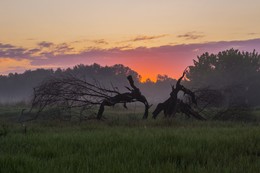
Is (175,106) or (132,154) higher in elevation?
(175,106)

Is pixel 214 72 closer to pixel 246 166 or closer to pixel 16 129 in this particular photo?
pixel 16 129

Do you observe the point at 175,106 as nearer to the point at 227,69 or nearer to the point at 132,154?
the point at 132,154

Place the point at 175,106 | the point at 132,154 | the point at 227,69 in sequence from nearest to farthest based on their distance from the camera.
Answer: the point at 132,154 → the point at 175,106 → the point at 227,69

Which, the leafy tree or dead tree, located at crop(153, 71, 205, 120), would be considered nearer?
dead tree, located at crop(153, 71, 205, 120)

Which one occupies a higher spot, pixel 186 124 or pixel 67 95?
pixel 67 95

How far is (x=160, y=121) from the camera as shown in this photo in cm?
1283

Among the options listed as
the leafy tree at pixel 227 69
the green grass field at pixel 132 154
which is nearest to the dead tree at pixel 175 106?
the green grass field at pixel 132 154

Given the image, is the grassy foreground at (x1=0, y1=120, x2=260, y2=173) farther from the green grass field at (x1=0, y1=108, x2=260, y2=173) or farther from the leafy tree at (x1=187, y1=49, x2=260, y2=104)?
the leafy tree at (x1=187, y1=49, x2=260, y2=104)

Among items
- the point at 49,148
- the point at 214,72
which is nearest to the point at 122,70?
the point at 214,72

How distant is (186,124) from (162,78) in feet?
359

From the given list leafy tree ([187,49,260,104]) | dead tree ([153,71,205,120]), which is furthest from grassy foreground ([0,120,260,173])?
leafy tree ([187,49,260,104])

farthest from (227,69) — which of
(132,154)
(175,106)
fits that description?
(132,154)

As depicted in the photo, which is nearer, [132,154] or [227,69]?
[132,154]

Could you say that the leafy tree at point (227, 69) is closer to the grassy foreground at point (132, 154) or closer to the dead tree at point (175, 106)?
the dead tree at point (175, 106)
